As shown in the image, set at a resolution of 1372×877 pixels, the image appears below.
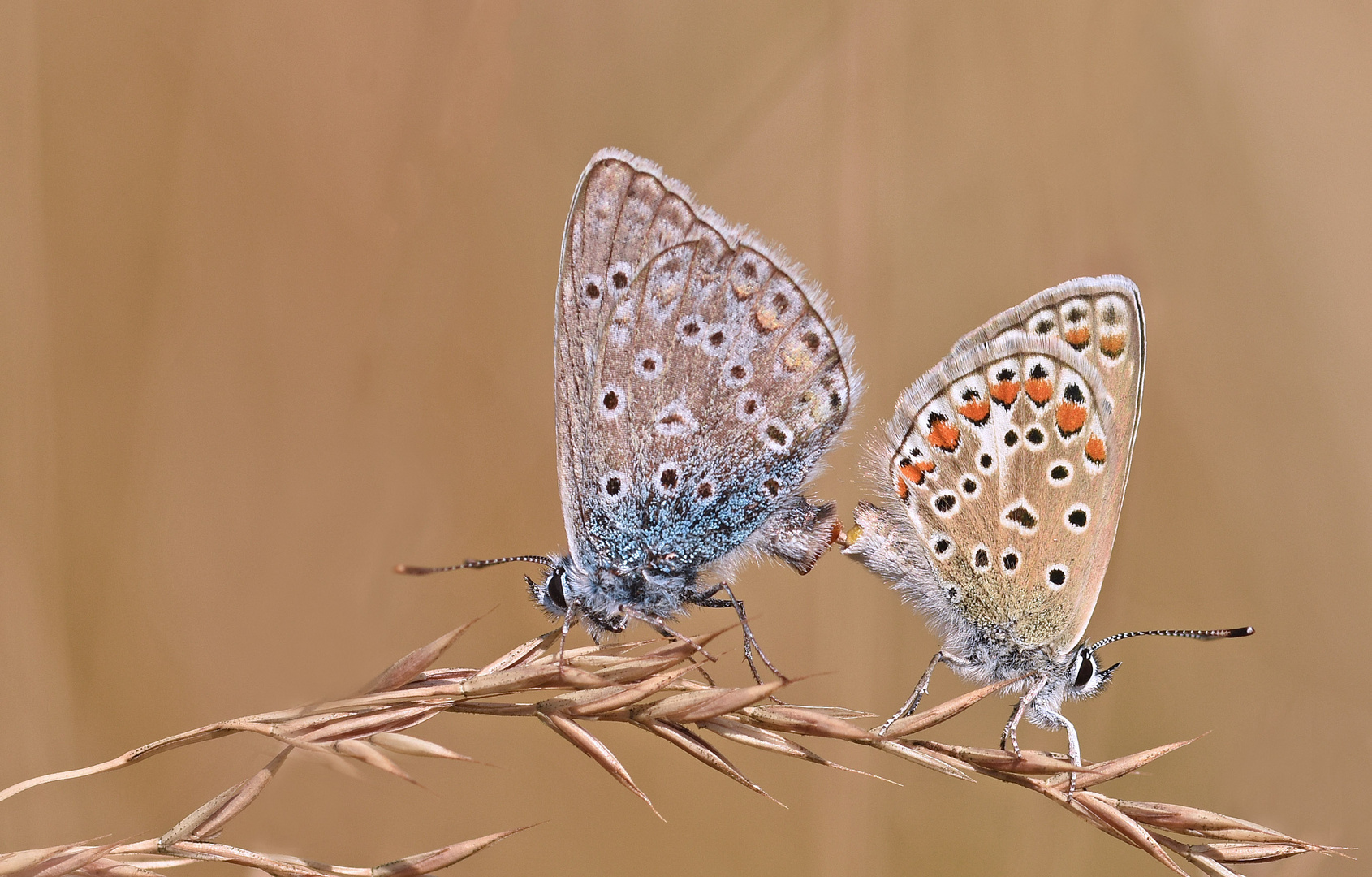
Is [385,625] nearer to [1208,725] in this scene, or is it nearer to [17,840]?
[17,840]

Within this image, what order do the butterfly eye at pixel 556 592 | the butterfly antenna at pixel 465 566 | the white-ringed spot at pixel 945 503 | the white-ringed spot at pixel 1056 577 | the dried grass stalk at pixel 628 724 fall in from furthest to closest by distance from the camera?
the white-ringed spot at pixel 945 503 < the white-ringed spot at pixel 1056 577 < the butterfly eye at pixel 556 592 < the butterfly antenna at pixel 465 566 < the dried grass stalk at pixel 628 724

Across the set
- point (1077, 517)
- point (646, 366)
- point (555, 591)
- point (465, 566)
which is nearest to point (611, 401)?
point (646, 366)

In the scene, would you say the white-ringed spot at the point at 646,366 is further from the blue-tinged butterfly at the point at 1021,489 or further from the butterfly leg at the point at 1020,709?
the butterfly leg at the point at 1020,709

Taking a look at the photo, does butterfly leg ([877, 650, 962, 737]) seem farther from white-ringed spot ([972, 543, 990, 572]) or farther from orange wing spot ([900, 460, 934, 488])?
orange wing spot ([900, 460, 934, 488])

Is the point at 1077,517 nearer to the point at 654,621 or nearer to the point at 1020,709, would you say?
the point at 1020,709

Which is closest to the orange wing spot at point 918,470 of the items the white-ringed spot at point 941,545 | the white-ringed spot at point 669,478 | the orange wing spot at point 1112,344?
the white-ringed spot at point 941,545

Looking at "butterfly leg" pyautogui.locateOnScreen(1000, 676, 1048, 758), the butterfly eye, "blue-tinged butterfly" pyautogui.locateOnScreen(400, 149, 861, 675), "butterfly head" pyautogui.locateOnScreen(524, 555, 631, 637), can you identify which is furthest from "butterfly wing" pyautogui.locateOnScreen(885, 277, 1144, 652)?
the butterfly eye
